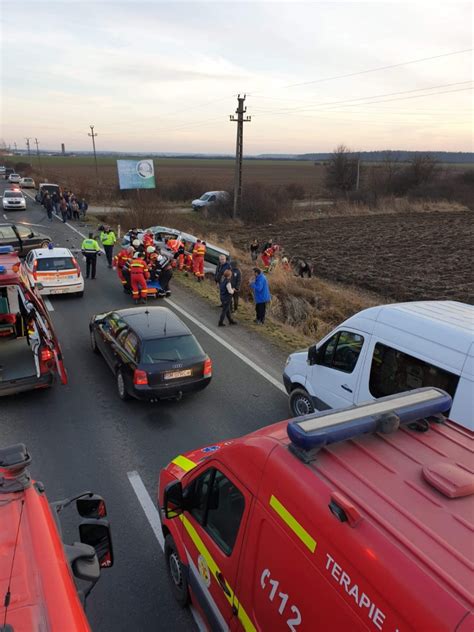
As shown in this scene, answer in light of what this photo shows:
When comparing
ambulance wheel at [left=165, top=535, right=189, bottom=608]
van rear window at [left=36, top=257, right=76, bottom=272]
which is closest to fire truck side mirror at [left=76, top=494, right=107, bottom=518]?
ambulance wheel at [left=165, top=535, right=189, bottom=608]

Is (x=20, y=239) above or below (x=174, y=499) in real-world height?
below

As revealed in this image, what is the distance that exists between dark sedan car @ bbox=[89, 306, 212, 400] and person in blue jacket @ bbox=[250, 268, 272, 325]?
3379 mm

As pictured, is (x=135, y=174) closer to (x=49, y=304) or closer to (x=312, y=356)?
(x=49, y=304)

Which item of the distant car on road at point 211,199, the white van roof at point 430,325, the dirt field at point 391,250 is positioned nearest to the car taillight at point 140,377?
the white van roof at point 430,325

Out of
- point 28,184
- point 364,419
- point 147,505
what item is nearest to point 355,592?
point 364,419

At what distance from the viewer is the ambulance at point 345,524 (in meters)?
2.07

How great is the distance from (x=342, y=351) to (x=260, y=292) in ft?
17.6

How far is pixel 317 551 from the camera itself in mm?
2420

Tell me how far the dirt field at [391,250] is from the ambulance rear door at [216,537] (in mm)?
15107

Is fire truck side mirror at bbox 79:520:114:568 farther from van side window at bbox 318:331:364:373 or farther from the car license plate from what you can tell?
the car license plate

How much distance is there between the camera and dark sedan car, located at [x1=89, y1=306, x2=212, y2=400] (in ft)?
24.9

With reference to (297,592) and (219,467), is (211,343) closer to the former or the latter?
(219,467)

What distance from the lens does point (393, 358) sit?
18.5 ft

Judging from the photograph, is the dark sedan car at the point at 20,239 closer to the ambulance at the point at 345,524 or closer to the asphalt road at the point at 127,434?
the asphalt road at the point at 127,434
